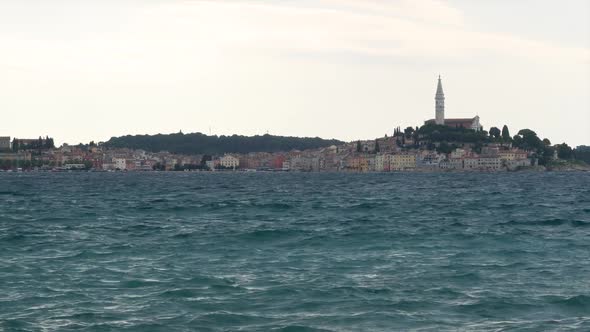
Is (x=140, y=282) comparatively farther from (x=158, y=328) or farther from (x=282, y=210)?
(x=282, y=210)

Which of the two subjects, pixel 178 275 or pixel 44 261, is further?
pixel 44 261

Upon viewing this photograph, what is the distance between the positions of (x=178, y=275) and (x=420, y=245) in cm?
1024

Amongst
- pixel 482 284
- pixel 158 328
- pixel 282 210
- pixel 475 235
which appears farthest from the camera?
pixel 282 210

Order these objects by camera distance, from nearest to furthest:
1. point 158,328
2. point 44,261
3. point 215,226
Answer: point 158,328 → point 44,261 → point 215,226

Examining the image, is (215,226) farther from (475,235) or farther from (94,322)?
(94,322)

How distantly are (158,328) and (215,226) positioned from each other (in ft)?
70.5

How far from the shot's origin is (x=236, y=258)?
89.5ft

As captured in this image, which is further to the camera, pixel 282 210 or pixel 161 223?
pixel 282 210

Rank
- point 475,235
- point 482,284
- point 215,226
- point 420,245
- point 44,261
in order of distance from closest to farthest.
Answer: point 482,284 < point 44,261 < point 420,245 < point 475,235 < point 215,226

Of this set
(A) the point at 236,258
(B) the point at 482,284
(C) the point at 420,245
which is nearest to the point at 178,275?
(A) the point at 236,258

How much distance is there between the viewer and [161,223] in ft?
136

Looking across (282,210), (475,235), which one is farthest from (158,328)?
(282,210)

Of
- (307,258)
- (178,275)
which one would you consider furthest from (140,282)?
(307,258)

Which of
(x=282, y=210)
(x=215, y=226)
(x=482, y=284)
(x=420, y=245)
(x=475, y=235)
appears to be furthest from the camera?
(x=282, y=210)
